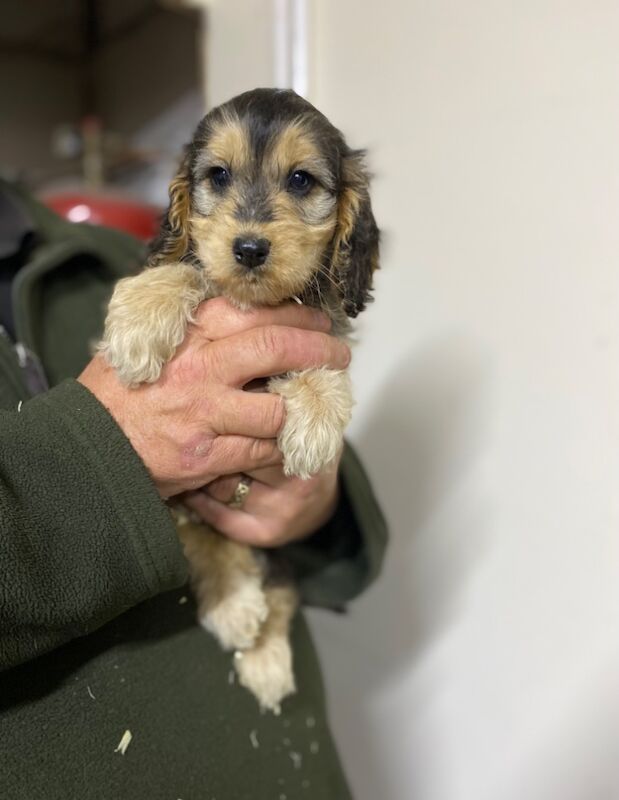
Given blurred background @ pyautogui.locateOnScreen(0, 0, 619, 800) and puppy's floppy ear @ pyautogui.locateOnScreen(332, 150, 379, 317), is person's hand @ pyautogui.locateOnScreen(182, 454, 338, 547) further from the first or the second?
blurred background @ pyautogui.locateOnScreen(0, 0, 619, 800)

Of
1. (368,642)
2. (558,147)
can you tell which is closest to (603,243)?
(558,147)

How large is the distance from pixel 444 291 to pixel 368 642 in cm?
122

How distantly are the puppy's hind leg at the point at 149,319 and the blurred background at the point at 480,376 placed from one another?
618 mm

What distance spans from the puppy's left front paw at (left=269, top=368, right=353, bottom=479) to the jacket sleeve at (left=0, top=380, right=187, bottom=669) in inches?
9.7

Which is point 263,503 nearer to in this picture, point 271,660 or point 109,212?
point 271,660

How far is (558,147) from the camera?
1660 mm

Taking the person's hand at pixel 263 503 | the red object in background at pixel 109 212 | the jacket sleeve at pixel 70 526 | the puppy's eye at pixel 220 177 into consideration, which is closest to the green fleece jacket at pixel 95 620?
the jacket sleeve at pixel 70 526

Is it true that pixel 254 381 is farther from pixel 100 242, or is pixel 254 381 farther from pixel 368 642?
pixel 368 642

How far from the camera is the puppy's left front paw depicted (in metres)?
1.20

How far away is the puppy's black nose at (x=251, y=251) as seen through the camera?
1071mm

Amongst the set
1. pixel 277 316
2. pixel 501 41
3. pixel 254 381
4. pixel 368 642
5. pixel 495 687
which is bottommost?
pixel 368 642

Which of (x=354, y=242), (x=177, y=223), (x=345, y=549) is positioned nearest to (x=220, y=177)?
(x=177, y=223)

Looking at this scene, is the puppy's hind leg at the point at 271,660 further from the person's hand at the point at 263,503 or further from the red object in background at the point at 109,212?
the red object in background at the point at 109,212

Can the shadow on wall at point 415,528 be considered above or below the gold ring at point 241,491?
below
